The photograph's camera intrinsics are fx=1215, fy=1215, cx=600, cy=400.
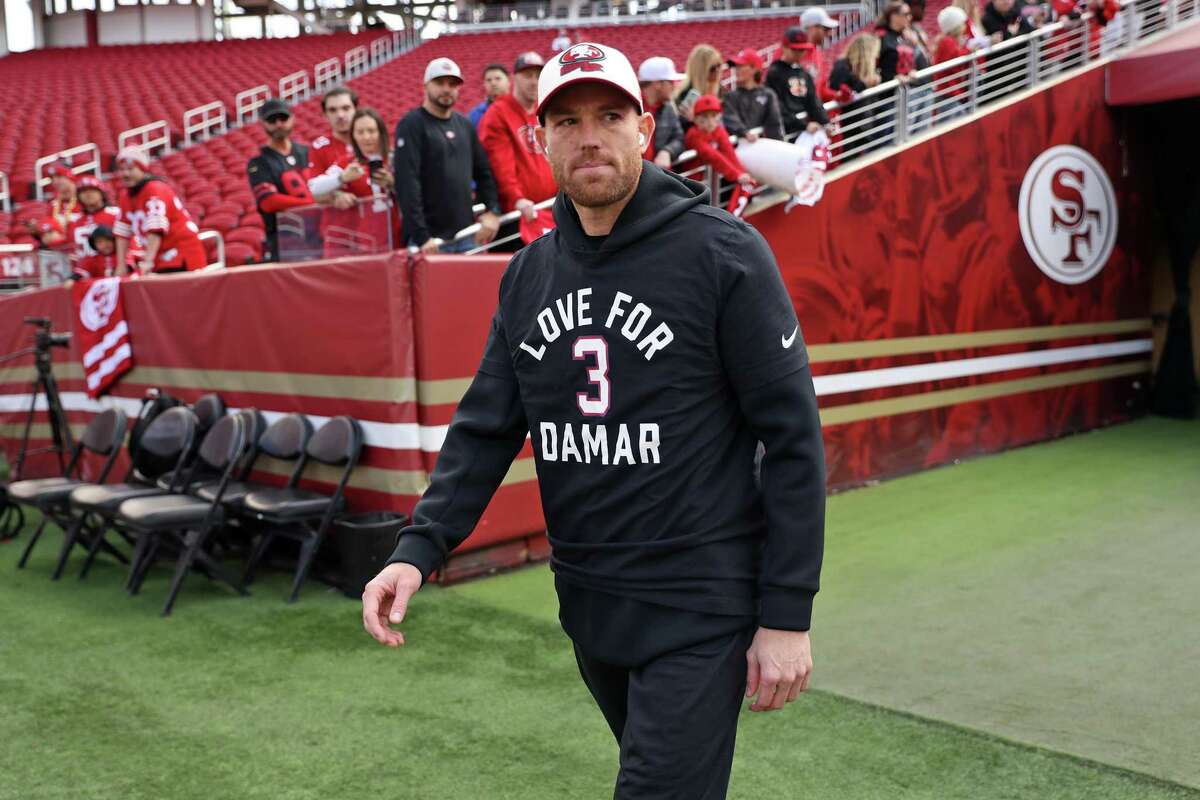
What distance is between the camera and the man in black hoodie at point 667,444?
1979 mm

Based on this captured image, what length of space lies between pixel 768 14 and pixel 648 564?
31.4 m

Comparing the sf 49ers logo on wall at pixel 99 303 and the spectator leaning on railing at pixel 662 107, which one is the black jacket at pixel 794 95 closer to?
the spectator leaning on railing at pixel 662 107

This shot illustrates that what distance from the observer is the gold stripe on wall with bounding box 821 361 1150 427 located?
7.93 metres

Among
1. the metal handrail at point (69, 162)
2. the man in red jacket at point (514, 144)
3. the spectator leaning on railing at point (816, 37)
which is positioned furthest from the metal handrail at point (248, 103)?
the man in red jacket at point (514, 144)

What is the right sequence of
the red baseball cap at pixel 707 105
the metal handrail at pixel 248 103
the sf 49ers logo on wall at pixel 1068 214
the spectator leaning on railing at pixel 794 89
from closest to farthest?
the red baseball cap at pixel 707 105 < the spectator leaning on railing at pixel 794 89 < the sf 49ers logo on wall at pixel 1068 214 < the metal handrail at pixel 248 103

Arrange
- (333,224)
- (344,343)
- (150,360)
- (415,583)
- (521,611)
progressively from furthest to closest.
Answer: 1. (150,360)
2. (333,224)
3. (344,343)
4. (521,611)
5. (415,583)

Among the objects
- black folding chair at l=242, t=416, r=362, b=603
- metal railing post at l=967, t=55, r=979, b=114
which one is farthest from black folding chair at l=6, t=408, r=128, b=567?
metal railing post at l=967, t=55, r=979, b=114

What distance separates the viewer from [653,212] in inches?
82.1

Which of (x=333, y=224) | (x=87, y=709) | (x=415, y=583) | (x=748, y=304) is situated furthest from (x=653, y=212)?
(x=333, y=224)

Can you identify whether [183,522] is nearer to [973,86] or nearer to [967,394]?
[967,394]

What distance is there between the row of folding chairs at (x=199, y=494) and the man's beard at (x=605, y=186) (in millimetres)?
3897

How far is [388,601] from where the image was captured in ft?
6.97

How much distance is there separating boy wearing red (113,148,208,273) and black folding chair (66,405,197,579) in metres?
1.50

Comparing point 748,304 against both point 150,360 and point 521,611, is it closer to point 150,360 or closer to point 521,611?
point 521,611
